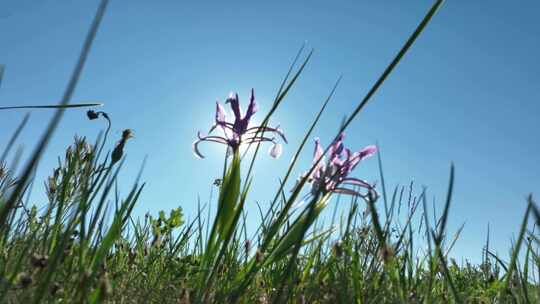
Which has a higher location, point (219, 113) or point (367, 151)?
point (219, 113)

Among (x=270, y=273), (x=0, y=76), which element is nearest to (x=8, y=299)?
(x=0, y=76)

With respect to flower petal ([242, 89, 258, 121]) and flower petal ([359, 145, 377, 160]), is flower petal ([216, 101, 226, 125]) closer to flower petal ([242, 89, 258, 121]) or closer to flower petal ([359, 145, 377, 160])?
flower petal ([242, 89, 258, 121])

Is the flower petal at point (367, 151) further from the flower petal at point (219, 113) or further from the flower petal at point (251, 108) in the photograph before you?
the flower petal at point (219, 113)

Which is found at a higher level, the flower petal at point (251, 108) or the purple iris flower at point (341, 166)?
the flower petal at point (251, 108)

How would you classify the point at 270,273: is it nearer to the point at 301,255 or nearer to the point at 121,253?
the point at 301,255

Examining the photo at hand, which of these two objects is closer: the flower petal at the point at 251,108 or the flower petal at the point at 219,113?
the flower petal at the point at 251,108

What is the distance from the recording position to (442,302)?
1.73 metres

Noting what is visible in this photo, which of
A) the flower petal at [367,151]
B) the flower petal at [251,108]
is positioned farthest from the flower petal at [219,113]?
the flower petal at [367,151]

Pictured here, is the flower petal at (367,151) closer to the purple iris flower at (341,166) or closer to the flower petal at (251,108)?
the purple iris flower at (341,166)

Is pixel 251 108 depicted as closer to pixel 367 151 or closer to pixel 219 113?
pixel 219 113

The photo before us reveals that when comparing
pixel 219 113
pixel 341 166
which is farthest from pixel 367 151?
pixel 219 113

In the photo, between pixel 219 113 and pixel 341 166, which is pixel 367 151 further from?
pixel 219 113

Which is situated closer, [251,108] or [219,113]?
[251,108]

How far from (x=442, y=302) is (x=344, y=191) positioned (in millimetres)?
747
